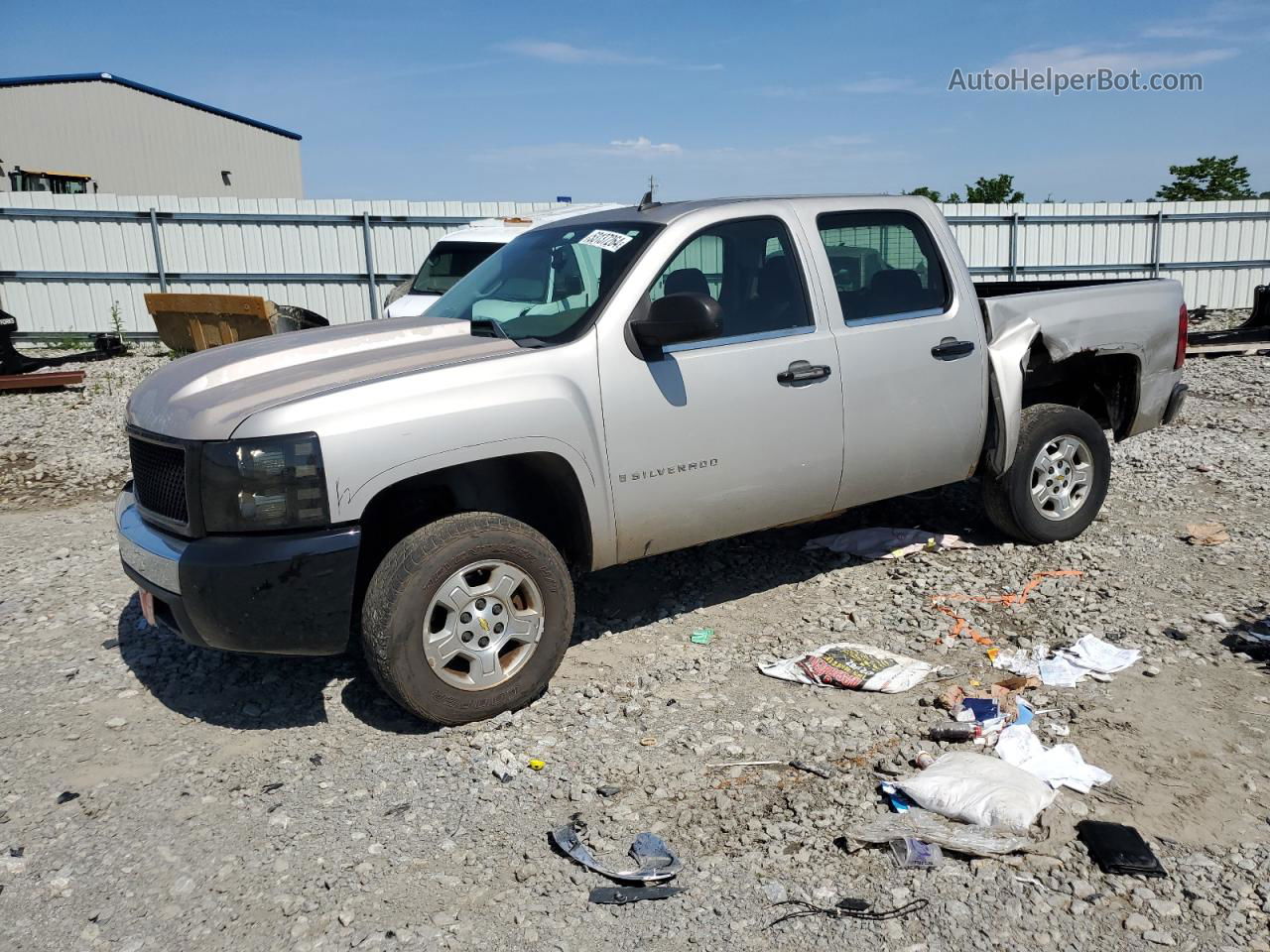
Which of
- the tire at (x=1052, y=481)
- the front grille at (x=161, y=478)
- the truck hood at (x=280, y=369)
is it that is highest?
the truck hood at (x=280, y=369)

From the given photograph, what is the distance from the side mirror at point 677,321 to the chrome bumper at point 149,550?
6.35ft

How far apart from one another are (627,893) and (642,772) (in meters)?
0.73

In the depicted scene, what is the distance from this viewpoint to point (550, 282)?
15.1ft

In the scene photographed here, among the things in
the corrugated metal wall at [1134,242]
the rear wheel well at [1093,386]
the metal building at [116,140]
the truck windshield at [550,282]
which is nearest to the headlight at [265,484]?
the truck windshield at [550,282]

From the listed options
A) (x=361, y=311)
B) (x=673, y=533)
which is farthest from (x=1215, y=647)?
(x=361, y=311)

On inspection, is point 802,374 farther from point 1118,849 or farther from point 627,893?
point 627,893

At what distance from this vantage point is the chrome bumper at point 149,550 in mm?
3682

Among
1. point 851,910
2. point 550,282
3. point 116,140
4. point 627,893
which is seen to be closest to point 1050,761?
point 851,910

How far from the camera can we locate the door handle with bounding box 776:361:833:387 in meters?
4.61

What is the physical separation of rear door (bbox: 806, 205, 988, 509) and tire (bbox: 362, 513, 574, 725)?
170cm

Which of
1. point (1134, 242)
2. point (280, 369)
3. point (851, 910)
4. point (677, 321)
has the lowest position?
point (851, 910)

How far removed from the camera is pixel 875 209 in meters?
5.18

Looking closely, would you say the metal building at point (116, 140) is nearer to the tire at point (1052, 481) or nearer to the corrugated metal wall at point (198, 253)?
the corrugated metal wall at point (198, 253)

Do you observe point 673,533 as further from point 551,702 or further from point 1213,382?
point 1213,382
